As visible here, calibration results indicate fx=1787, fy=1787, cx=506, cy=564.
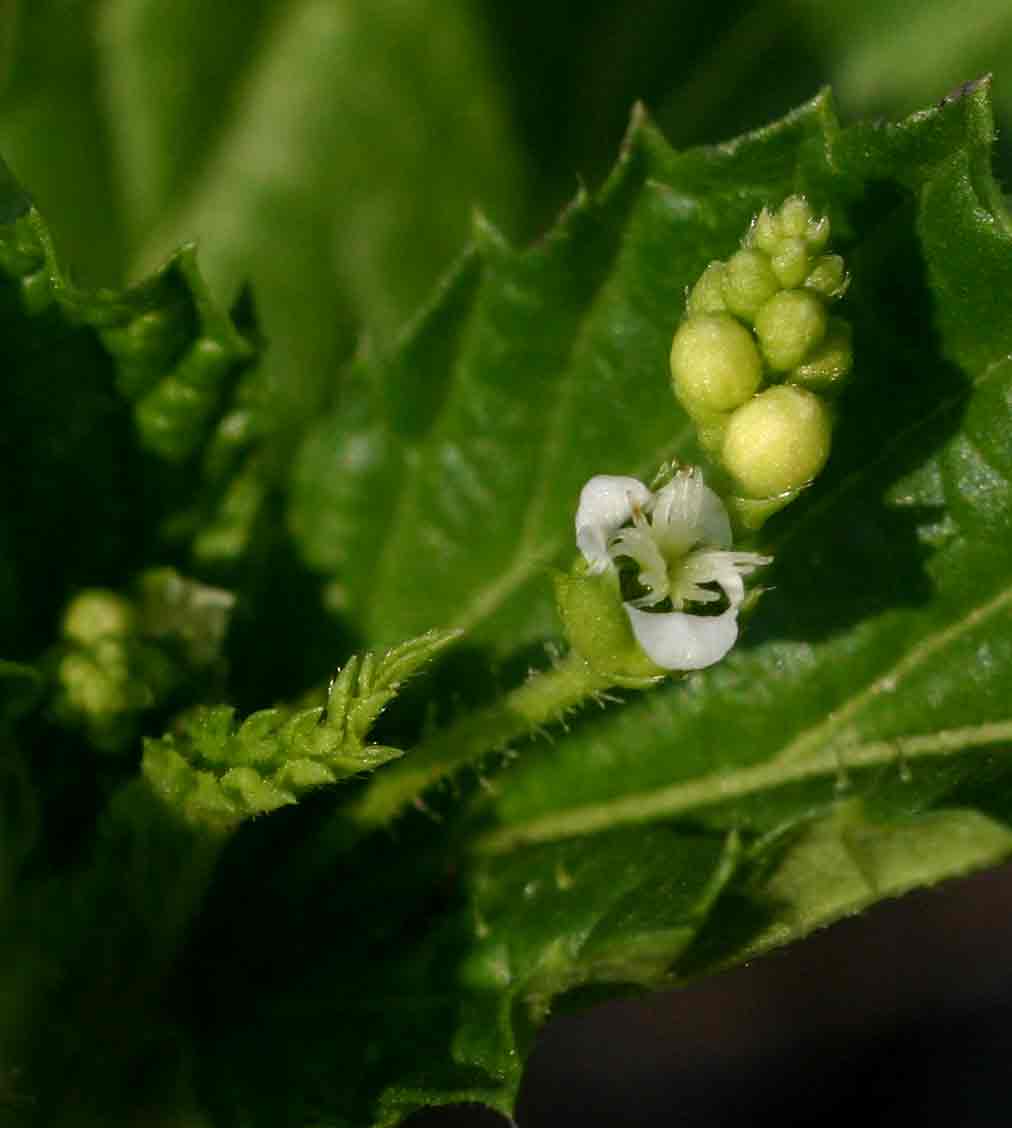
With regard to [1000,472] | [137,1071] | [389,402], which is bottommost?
Answer: [137,1071]

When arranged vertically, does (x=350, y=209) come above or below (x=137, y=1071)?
above

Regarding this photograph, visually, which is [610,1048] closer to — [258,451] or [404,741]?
[404,741]

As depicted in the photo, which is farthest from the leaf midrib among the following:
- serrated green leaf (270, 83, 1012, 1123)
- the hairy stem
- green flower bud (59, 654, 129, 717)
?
green flower bud (59, 654, 129, 717)

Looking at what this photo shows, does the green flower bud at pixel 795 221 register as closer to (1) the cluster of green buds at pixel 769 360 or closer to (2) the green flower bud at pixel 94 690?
(1) the cluster of green buds at pixel 769 360

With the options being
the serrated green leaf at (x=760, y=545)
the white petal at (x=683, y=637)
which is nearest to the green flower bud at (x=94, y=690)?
the serrated green leaf at (x=760, y=545)

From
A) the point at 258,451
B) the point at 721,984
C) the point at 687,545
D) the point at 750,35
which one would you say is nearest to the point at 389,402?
the point at 258,451

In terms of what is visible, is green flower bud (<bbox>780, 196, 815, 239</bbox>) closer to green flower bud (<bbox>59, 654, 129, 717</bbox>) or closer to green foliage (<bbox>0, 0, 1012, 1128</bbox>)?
green foliage (<bbox>0, 0, 1012, 1128</bbox>)
